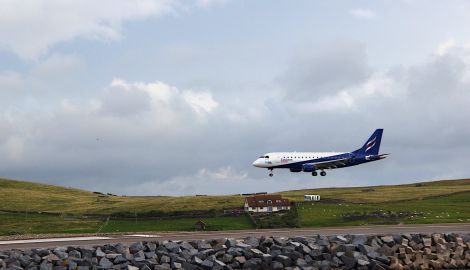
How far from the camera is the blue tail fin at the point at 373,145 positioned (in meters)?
135

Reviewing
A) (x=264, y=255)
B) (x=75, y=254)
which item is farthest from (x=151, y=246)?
(x=264, y=255)

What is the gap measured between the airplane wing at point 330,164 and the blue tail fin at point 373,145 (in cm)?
575

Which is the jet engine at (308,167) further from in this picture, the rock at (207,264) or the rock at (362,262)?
the rock at (207,264)

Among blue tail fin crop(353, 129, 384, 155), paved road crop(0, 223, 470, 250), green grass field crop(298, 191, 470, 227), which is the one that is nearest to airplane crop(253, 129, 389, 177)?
blue tail fin crop(353, 129, 384, 155)

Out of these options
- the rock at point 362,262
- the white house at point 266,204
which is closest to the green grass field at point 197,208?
the white house at point 266,204

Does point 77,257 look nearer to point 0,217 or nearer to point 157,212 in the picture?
point 157,212

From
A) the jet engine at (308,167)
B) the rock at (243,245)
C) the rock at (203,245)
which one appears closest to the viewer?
the rock at (243,245)

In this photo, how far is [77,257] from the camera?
38.8 m

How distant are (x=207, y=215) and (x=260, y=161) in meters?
19.0

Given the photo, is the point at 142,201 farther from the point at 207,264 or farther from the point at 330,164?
the point at 207,264

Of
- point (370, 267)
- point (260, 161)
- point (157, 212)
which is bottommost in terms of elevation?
point (370, 267)

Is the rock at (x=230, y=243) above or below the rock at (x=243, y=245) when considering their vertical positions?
above

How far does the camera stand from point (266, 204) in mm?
113125

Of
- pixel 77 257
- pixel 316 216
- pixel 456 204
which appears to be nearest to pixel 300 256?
pixel 77 257
